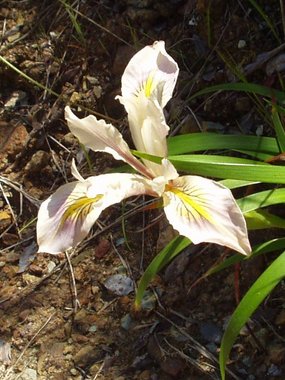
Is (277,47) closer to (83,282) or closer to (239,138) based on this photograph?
(239,138)

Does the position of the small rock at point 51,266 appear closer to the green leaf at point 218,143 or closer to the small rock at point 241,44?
the green leaf at point 218,143

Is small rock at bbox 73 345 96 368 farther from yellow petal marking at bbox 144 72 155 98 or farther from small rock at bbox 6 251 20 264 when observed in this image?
yellow petal marking at bbox 144 72 155 98

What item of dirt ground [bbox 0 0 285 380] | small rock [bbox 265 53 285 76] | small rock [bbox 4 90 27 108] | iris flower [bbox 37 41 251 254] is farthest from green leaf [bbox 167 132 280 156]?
small rock [bbox 4 90 27 108]

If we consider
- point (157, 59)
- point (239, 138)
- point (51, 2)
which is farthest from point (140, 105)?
point (51, 2)

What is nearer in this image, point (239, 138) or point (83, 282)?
point (239, 138)

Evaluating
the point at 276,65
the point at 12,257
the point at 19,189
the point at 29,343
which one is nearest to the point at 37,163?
the point at 19,189

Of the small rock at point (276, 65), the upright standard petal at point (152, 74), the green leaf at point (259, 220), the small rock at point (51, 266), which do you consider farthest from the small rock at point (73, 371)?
the small rock at point (276, 65)
